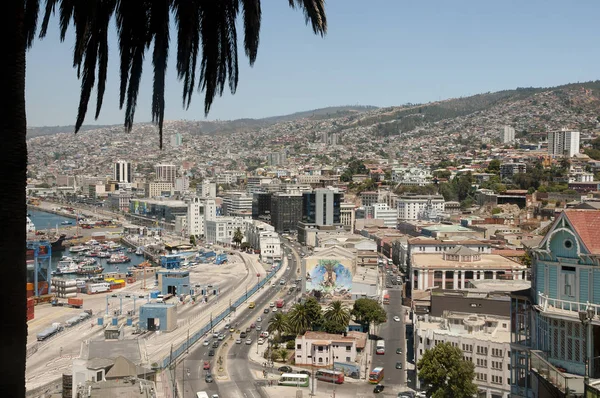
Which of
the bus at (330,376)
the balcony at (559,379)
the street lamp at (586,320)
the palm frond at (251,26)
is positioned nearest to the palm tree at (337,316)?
the bus at (330,376)

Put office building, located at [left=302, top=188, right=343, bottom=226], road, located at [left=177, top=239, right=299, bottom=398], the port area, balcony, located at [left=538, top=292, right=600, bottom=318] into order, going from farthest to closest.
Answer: office building, located at [left=302, top=188, right=343, bottom=226]
the port area
road, located at [left=177, top=239, right=299, bottom=398]
balcony, located at [left=538, top=292, right=600, bottom=318]

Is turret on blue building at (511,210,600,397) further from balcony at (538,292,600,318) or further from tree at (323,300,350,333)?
tree at (323,300,350,333)

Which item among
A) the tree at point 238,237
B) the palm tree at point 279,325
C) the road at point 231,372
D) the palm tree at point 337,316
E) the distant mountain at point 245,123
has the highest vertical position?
the distant mountain at point 245,123

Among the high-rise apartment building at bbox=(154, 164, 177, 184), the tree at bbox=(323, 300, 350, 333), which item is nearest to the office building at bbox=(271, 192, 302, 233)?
the tree at bbox=(323, 300, 350, 333)

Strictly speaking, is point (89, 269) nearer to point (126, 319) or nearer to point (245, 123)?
point (126, 319)

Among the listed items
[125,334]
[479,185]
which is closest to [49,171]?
→ [479,185]

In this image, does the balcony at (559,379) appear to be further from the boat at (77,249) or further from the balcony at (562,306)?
the boat at (77,249)
